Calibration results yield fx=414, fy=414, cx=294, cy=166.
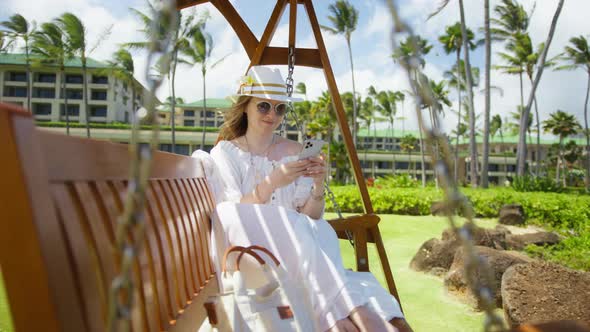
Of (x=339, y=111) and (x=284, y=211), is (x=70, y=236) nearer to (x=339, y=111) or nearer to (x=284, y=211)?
(x=284, y=211)

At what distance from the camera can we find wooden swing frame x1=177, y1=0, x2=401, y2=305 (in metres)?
2.35

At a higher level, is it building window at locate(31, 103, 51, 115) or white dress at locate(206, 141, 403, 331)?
building window at locate(31, 103, 51, 115)

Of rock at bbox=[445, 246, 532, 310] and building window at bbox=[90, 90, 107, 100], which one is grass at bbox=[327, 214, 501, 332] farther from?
building window at bbox=[90, 90, 107, 100]

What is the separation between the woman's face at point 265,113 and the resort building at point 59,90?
143ft

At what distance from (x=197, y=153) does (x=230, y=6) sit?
1.09 metres

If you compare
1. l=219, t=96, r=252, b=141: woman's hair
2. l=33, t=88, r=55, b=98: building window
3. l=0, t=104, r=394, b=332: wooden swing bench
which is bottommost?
l=0, t=104, r=394, b=332: wooden swing bench

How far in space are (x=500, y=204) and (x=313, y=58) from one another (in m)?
9.93

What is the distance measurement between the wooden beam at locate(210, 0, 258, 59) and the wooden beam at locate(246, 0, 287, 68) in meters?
0.09

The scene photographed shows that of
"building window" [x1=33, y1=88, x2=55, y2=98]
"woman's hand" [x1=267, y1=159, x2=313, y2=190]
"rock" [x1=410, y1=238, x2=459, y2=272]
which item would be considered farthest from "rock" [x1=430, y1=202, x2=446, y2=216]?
"building window" [x1=33, y1=88, x2=55, y2=98]

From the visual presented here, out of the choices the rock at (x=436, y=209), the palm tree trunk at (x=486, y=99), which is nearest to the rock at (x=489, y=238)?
the rock at (x=436, y=209)

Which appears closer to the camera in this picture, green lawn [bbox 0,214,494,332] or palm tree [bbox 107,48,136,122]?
green lawn [bbox 0,214,494,332]

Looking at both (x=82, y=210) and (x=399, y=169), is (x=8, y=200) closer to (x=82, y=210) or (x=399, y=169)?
(x=82, y=210)

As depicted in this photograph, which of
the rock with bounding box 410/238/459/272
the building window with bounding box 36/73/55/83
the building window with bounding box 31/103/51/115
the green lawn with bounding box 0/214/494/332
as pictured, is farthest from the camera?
the building window with bounding box 36/73/55/83

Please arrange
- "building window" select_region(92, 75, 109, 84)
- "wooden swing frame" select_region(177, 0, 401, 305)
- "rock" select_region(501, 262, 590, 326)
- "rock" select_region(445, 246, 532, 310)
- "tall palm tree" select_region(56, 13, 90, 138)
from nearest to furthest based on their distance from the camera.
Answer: "rock" select_region(501, 262, 590, 326), "wooden swing frame" select_region(177, 0, 401, 305), "rock" select_region(445, 246, 532, 310), "tall palm tree" select_region(56, 13, 90, 138), "building window" select_region(92, 75, 109, 84)
